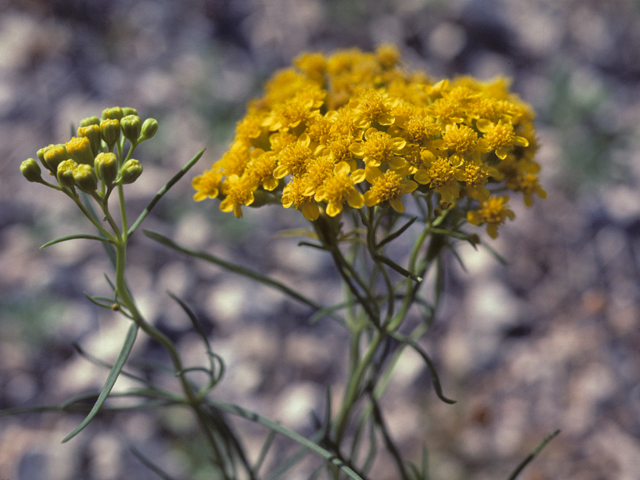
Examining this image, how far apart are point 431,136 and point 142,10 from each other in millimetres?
4334

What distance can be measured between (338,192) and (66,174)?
0.52 meters

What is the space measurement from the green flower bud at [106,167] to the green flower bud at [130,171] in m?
0.02

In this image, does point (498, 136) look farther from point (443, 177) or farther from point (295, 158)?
point (295, 158)

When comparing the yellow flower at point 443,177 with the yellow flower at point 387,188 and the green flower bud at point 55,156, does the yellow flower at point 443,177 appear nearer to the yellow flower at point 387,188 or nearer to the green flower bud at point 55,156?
the yellow flower at point 387,188

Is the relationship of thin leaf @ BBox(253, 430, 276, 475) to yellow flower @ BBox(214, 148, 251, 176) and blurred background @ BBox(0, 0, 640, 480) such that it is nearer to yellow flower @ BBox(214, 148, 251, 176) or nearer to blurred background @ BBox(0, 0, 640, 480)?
yellow flower @ BBox(214, 148, 251, 176)

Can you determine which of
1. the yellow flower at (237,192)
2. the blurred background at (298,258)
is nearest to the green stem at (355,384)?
the yellow flower at (237,192)

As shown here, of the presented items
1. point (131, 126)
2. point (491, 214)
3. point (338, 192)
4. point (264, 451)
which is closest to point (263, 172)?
point (338, 192)

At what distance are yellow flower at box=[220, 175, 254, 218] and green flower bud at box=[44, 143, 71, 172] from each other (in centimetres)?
33

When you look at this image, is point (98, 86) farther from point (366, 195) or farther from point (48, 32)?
point (366, 195)

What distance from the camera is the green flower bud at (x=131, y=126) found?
1030 millimetres

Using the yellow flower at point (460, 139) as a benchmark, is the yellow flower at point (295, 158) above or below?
below

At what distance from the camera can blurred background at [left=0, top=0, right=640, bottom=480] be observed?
252 centimetres

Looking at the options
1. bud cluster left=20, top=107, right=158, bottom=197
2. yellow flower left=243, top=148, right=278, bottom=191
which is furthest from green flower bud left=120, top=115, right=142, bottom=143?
yellow flower left=243, top=148, right=278, bottom=191

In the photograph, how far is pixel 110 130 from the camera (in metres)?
1.02
